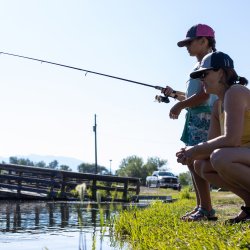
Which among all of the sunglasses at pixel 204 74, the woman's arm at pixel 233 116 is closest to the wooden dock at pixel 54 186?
the sunglasses at pixel 204 74

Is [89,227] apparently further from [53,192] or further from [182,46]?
[53,192]

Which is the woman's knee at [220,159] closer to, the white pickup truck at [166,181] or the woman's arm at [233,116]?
the woman's arm at [233,116]

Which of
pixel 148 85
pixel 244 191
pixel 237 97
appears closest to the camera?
pixel 237 97

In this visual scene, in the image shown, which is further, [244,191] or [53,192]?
[53,192]

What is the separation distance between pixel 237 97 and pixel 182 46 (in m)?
1.83

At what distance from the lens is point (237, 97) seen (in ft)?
14.3

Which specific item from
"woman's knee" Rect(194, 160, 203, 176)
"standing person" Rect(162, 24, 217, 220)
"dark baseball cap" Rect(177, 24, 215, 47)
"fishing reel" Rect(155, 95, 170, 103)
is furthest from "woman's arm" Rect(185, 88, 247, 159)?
"fishing reel" Rect(155, 95, 170, 103)

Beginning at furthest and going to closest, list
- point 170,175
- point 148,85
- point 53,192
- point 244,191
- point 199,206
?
point 170,175 → point 53,192 → point 148,85 → point 199,206 → point 244,191

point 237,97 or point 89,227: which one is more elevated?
point 237,97

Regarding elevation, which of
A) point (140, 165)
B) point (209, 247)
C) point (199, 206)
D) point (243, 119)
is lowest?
point (209, 247)

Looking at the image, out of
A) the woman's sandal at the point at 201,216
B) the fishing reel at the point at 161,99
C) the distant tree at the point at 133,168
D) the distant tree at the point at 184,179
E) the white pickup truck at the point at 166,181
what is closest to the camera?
the woman's sandal at the point at 201,216

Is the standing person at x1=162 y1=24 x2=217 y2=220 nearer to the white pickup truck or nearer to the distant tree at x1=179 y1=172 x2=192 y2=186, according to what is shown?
the white pickup truck

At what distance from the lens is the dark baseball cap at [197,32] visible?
19.6ft

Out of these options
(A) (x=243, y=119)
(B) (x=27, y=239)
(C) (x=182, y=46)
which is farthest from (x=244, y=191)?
(B) (x=27, y=239)
